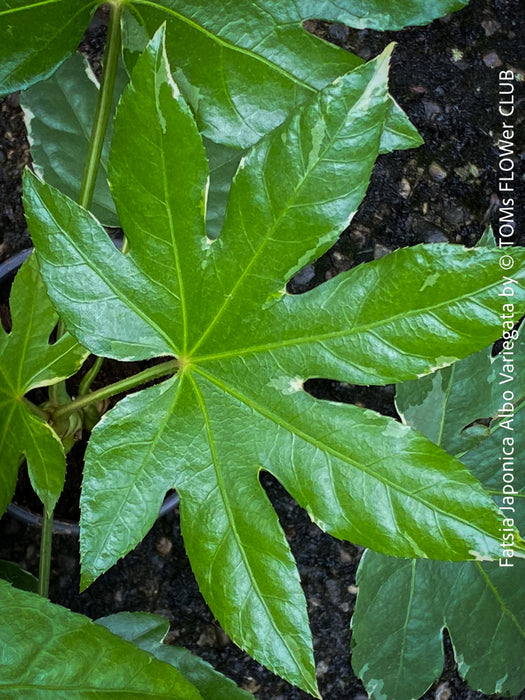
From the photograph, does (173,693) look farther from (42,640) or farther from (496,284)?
(496,284)

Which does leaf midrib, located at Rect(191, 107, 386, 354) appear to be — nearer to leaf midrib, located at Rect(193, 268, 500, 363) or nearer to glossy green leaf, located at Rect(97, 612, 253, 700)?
leaf midrib, located at Rect(193, 268, 500, 363)

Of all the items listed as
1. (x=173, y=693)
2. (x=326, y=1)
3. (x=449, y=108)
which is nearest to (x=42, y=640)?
(x=173, y=693)

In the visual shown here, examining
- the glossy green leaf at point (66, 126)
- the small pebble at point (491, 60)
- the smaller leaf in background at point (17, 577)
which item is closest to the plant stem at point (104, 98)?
the glossy green leaf at point (66, 126)

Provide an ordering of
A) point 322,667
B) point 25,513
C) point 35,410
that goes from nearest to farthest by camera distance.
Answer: point 35,410 < point 25,513 < point 322,667

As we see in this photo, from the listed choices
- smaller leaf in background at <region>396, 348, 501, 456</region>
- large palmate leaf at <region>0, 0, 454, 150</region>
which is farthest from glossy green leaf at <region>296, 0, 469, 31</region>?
smaller leaf in background at <region>396, 348, 501, 456</region>

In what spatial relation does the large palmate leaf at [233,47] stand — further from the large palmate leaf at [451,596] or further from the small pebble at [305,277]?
the small pebble at [305,277]

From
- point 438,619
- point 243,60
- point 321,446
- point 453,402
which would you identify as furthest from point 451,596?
point 243,60

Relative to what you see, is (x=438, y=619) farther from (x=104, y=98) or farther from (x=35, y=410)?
(x=104, y=98)
